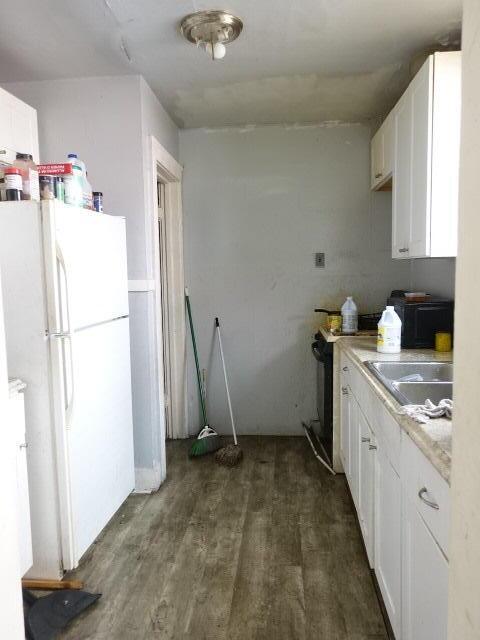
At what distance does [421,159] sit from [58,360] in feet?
5.97

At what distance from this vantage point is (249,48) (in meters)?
2.30

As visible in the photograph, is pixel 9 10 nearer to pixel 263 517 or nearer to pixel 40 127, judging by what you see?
pixel 40 127

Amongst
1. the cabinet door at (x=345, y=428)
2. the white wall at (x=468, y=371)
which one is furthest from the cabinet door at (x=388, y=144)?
the white wall at (x=468, y=371)

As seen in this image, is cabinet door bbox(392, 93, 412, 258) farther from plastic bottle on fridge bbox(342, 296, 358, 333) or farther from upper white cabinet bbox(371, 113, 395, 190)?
plastic bottle on fridge bbox(342, 296, 358, 333)

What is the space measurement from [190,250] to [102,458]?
1887 millimetres

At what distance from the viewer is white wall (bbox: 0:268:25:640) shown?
99 centimetres

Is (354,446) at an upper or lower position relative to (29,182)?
lower

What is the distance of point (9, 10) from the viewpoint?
1.92m

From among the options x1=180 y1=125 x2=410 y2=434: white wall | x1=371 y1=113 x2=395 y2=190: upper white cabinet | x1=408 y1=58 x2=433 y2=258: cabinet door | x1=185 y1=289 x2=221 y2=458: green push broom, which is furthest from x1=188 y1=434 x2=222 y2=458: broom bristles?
x1=371 y1=113 x2=395 y2=190: upper white cabinet

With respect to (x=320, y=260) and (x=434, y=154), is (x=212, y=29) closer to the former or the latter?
(x=434, y=154)

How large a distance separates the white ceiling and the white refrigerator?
822mm

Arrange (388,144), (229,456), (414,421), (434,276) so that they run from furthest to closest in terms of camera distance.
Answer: (229,456)
(434,276)
(388,144)
(414,421)

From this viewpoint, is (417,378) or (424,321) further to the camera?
(424,321)

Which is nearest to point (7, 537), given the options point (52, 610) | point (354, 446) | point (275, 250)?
point (52, 610)
